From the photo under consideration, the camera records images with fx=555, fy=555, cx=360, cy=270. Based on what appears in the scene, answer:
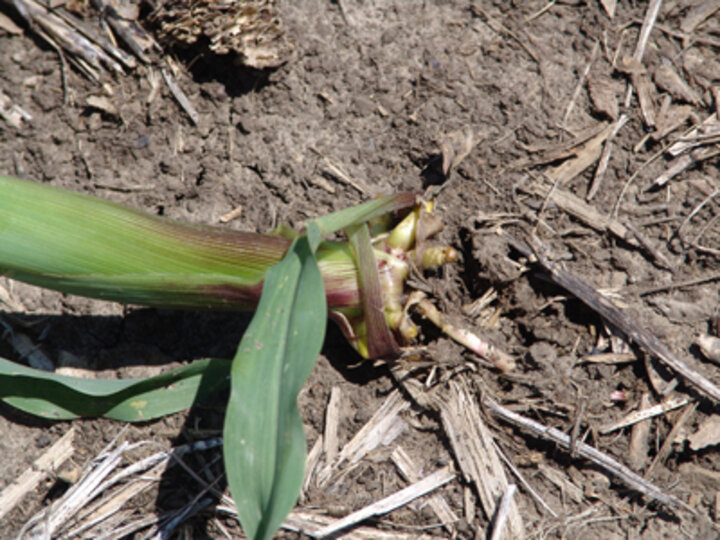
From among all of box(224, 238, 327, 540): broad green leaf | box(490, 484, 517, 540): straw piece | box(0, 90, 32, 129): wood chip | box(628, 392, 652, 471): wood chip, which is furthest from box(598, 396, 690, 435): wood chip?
box(0, 90, 32, 129): wood chip

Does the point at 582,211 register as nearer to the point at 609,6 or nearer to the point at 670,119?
the point at 670,119

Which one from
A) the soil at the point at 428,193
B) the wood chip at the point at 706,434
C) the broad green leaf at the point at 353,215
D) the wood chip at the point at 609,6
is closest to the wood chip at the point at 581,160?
the soil at the point at 428,193

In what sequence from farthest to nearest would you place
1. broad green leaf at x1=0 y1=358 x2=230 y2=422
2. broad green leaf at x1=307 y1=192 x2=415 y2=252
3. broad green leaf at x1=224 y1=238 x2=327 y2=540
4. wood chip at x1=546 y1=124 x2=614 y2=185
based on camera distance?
wood chip at x1=546 y1=124 x2=614 y2=185 → broad green leaf at x1=0 y1=358 x2=230 y2=422 → broad green leaf at x1=307 y1=192 x2=415 y2=252 → broad green leaf at x1=224 y1=238 x2=327 y2=540

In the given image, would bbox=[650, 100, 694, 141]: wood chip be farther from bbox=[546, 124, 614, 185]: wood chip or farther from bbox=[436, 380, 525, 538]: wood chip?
bbox=[436, 380, 525, 538]: wood chip

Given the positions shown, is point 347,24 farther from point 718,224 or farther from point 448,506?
point 448,506

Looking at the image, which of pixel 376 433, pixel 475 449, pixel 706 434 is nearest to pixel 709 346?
pixel 706 434

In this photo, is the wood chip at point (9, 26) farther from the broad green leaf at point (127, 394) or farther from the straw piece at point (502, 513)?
the straw piece at point (502, 513)
